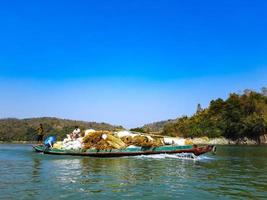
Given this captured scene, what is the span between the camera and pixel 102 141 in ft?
173

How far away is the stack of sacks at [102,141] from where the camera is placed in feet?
170

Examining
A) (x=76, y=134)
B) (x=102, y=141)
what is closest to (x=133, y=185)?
(x=102, y=141)

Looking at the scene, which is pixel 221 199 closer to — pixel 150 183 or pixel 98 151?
pixel 150 183

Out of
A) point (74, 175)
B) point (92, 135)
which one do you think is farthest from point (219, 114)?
point (74, 175)

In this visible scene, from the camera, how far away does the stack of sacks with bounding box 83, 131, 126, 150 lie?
51750 millimetres

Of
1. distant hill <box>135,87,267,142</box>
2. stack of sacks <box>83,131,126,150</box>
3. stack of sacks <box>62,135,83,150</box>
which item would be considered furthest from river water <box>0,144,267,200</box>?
distant hill <box>135,87,267,142</box>

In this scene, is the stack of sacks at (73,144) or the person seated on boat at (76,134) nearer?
the stack of sacks at (73,144)

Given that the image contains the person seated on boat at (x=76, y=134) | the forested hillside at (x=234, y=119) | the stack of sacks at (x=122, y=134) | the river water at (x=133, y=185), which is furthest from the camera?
the forested hillside at (x=234, y=119)

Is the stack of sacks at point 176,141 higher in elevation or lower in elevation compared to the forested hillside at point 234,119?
lower

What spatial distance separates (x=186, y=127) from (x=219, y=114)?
1807 centimetres

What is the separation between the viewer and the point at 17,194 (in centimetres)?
2091

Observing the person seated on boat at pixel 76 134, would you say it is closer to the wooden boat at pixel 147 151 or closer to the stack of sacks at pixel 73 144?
the stack of sacks at pixel 73 144

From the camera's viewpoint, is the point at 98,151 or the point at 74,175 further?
the point at 98,151


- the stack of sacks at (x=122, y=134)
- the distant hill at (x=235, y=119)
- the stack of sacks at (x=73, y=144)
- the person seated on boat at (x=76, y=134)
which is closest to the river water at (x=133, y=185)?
the stack of sacks at (x=73, y=144)
